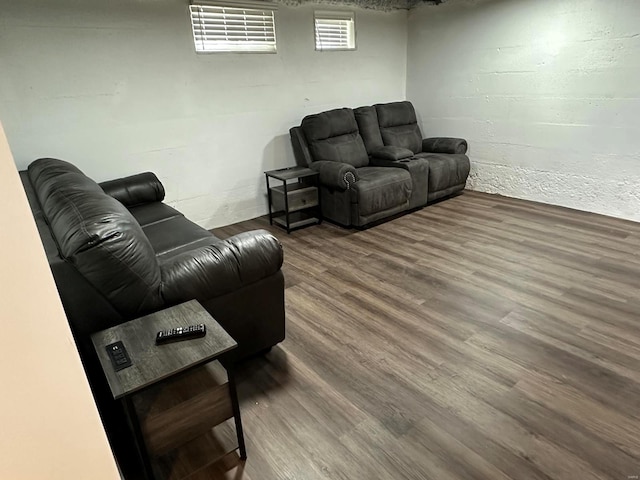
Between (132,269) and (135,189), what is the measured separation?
6.48 ft

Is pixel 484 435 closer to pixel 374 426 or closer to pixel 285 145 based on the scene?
pixel 374 426

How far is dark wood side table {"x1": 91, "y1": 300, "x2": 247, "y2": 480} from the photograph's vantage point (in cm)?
134

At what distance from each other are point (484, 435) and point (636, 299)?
5.37 feet

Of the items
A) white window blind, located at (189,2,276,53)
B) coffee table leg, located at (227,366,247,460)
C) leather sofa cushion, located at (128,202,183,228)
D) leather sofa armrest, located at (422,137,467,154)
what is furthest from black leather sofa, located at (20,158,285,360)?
leather sofa armrest, located at (422,137,467,154)

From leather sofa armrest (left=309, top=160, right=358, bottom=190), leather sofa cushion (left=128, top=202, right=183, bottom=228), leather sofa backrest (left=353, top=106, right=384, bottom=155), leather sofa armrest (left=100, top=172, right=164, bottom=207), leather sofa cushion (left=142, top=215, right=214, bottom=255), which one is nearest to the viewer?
leather sofa cushion (left=142, top=215, right=214, bottom=255)

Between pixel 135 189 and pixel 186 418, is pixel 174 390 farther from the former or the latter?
pixel 135 189

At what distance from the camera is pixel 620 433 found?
1.64 meters

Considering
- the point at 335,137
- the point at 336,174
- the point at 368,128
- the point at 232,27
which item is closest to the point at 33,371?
the point at 336,174

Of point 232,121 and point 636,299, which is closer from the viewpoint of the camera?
point 636,299

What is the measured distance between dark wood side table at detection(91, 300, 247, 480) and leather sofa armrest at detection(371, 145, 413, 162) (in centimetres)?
320

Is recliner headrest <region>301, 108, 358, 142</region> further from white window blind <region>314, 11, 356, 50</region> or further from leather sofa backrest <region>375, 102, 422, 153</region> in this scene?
white window blind <region>314, 11, 356, 50</region>

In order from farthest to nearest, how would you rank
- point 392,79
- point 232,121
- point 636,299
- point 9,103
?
point 392,79 < point 232,121 < point 9,103 < point 636,299

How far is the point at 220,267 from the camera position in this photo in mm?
1850

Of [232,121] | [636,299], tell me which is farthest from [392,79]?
[636,299]
